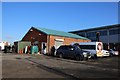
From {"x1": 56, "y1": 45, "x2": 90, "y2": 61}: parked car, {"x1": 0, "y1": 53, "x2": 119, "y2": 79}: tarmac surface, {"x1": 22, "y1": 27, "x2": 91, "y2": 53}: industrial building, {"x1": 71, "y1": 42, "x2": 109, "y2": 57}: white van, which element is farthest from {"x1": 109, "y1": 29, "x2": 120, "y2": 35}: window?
{"x1": 0, "y1": 53, "x2": 119, "y2": 79}: tarmac surface

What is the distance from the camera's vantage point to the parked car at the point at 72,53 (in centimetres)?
2583

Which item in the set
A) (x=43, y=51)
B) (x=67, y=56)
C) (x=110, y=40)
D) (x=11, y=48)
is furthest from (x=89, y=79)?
(x=110, y=40)

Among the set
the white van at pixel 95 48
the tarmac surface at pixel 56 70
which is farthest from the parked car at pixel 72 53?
the tarmac surface at pixel 56 70

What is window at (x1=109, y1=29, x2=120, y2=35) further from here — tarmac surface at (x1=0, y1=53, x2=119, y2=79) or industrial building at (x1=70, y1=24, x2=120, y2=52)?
tarmac surface at (x1=0, y1=53, x2=119, y2=79)

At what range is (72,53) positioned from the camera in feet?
88.1

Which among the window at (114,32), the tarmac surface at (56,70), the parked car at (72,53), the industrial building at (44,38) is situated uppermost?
the window at (114,32)

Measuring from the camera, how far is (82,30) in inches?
2719

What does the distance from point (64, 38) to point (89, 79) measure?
3327cm

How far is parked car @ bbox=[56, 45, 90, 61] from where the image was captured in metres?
25.8

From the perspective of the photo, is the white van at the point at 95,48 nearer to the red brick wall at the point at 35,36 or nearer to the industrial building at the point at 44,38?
the industrial building at the point at 44,38

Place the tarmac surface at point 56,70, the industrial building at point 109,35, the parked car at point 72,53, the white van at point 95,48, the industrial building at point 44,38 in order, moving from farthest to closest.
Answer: the industrial building at point 109,35, the industrial building at point 44,38, the white van at point 95,48, the parked car at point 72,53, the tarmac surface at point 56,70

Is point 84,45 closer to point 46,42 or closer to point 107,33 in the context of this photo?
point 46,42

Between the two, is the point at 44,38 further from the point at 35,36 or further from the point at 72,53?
the point at 72,53

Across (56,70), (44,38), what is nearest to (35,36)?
(44,38)
